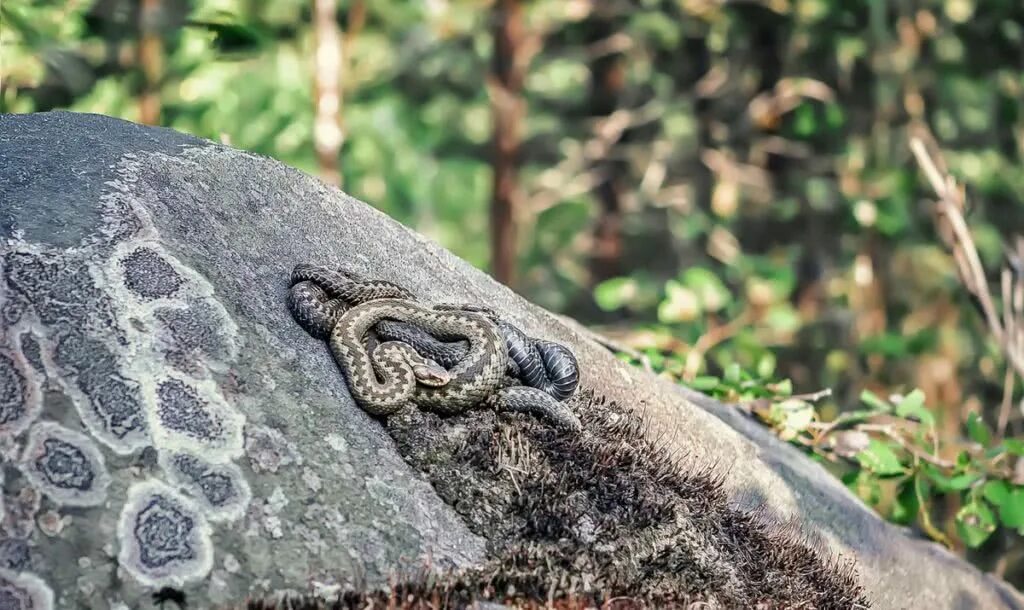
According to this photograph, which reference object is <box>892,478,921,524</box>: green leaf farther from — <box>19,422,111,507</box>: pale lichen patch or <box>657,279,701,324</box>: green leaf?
<box>19,422,111,507</box>: pale lichen patch

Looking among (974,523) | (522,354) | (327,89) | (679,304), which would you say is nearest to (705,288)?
(679,304)

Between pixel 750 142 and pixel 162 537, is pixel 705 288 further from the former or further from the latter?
pixel 750 142

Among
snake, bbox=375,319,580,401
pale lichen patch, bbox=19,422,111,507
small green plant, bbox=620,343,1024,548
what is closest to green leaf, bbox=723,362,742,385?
small green plant, bbox=620,343,1024,548

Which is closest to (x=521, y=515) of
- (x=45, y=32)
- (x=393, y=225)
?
(x=393, y=225)

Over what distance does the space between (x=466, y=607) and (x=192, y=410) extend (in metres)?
1.25

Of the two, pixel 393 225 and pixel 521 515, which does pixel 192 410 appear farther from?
pixel 393 225

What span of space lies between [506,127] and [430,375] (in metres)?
11.3

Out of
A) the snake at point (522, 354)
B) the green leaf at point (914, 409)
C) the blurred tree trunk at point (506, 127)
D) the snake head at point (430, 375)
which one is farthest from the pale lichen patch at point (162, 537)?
the blurred tree trunk at point (506, 127)

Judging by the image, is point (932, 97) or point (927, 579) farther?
point (932, 97)

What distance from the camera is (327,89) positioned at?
14.6m

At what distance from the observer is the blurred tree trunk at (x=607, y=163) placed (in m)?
16.9

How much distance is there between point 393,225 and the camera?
5.86 m

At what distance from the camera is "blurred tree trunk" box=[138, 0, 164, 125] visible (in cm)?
1034

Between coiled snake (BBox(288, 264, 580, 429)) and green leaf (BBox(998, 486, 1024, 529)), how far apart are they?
125 inches
